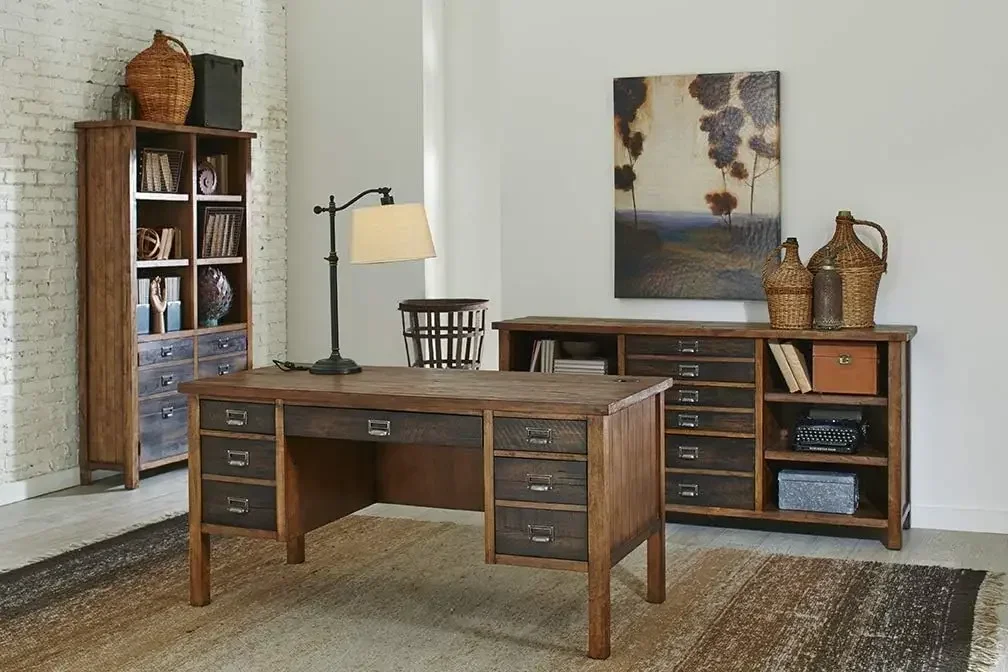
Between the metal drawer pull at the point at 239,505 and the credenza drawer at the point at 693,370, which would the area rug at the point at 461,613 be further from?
the credenza drawer at the point at 693,370

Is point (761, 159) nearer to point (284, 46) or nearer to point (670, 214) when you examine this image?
point (670, 214)

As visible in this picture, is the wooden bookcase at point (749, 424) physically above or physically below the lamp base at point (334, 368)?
below

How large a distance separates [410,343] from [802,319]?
3051mm

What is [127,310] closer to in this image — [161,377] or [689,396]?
[161,377]

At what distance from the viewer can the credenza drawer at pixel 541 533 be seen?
12.3 feet

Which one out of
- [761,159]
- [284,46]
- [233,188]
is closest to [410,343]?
[233,188]

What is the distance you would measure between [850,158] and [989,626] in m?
2.21

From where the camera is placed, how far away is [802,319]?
5.20m

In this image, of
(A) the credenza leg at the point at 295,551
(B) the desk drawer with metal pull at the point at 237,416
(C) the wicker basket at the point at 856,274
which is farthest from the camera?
(C) the wicker basket at the point at 856,274

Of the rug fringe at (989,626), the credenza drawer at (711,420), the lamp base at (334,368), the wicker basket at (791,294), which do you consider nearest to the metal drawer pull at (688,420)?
the credenza drawer at (711,420)

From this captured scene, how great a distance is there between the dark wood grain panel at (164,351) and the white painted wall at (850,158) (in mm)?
1777

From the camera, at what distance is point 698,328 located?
5.30m

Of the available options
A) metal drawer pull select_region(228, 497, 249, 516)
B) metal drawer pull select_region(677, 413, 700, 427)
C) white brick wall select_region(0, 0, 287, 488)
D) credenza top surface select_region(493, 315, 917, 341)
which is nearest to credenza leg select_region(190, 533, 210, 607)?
metal drawer pull select_region(228, 497, 249, 516)

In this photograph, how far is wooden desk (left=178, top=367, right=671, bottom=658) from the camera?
373cm
